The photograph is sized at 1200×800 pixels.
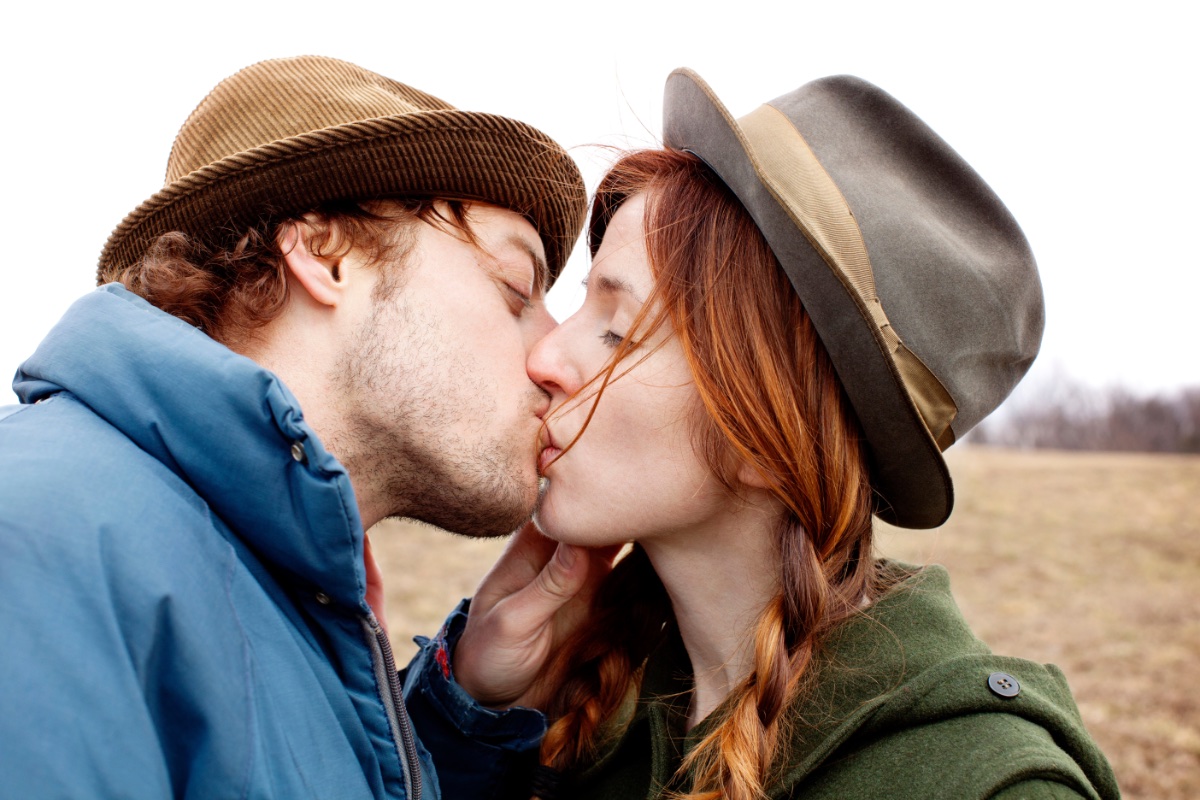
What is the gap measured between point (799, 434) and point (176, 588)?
51.9 inches

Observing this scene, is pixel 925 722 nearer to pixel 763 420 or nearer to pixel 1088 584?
pixel 763 420

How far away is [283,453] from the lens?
159 centimetres

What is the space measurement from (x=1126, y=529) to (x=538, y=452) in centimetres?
1547

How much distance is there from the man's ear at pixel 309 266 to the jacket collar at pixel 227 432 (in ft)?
1.93

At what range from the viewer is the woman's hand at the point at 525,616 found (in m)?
2.54

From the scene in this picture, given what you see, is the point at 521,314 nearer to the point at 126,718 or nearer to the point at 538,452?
the point at 538,452

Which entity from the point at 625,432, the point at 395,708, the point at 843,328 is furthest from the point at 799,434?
the point at 395,708

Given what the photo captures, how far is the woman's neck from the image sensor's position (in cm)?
224

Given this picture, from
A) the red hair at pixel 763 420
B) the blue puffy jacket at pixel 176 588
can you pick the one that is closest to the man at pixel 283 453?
the blue puffy jacket at pixel 176 588

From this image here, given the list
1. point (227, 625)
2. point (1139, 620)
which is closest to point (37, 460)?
point (227, 625)

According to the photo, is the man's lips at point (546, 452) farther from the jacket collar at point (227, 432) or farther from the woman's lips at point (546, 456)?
the jacket collar at point (227, 432)

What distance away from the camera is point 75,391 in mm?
1635

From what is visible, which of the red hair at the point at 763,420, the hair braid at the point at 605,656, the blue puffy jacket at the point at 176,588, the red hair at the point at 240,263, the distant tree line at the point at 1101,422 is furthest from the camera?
the distant tree line at the point at 1101,422

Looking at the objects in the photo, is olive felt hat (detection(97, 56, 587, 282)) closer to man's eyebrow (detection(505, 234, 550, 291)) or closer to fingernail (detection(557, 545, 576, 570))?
man's eyebrow (detection(505, 234, 550, 291))
